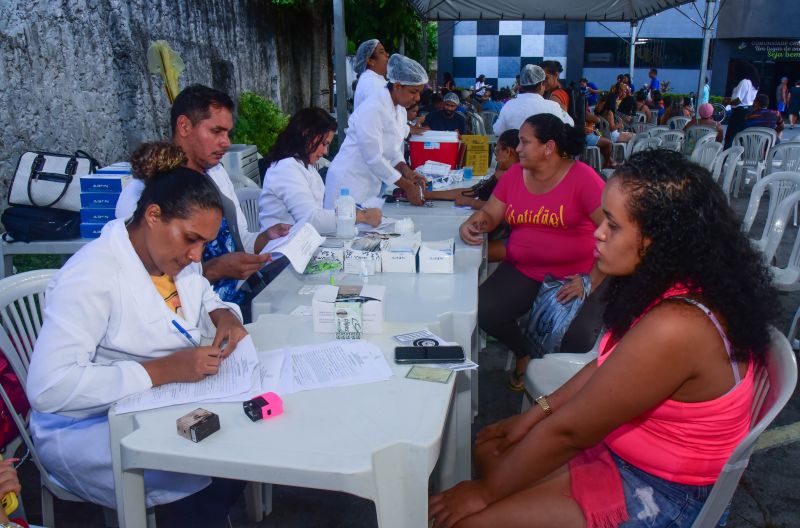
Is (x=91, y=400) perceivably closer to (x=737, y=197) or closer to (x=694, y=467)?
(x=694, y=467)

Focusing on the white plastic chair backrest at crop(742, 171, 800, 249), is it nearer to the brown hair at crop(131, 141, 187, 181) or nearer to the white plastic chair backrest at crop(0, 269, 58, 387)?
the brown hair at crop(131, 141, 187, 181)

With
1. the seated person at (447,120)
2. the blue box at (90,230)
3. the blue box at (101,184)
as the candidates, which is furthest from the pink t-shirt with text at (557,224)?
the seated person at (447,120)

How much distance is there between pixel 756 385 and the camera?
1.58 metres

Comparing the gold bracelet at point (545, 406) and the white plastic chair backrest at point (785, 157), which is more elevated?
the white plastic chair backrest at point (785, 157)

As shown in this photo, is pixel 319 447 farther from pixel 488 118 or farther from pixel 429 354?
pixel 488 118

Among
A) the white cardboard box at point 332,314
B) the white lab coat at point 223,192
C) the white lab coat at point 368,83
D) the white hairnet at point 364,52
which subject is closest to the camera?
the white cardboard box at point 332,314

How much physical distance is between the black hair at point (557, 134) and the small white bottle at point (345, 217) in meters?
0.99

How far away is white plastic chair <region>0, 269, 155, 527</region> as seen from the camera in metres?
1.81

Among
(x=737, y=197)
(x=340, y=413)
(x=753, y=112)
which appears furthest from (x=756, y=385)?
(x=753, y=112)

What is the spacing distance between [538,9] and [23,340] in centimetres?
1074

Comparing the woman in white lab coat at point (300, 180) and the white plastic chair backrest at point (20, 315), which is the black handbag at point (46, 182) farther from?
the white plastic chair backrest at point (20, 315)

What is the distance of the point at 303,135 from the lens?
130 inches

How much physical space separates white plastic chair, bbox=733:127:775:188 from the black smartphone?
7.39 meters

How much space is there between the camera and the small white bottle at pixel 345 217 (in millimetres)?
3053
